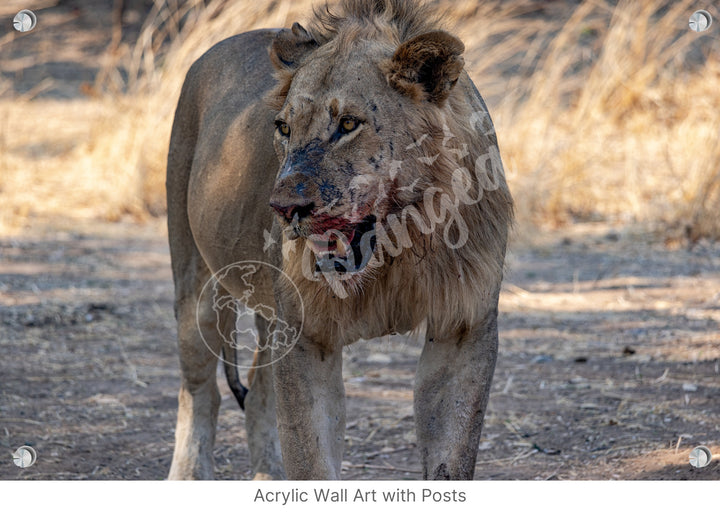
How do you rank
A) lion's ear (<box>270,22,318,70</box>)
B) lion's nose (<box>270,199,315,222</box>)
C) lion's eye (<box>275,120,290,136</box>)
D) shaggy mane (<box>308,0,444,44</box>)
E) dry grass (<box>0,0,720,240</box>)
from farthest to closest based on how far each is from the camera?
1. dry grass (<box>0,0,720,240</box>)
2. lion's ear (<box>270,22,318,70</box>)
3. shaggy mane (<box>308,0,444,44</box>)
4. lion's eye (<box>275,120,290,136</box>)
5. lion's nose (<box>270,199,315,222</box>)

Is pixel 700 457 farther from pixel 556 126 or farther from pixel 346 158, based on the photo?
pixel 556 126

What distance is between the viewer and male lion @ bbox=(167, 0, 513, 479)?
2.71m

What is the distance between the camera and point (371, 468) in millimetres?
4262

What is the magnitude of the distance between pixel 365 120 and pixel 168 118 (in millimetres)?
6494

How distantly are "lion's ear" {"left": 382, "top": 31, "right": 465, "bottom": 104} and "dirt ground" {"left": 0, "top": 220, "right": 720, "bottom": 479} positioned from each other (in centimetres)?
106

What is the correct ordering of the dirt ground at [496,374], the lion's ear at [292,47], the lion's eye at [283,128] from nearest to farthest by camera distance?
1. the lion's eye at [283,128]
2. the lion's ear at [292,47]
3. the dirt ground at [496,374]

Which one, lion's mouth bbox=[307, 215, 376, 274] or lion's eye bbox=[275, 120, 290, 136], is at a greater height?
lion's eye bbox=[275, 120, 290, 136]

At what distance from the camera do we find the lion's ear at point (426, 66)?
107 inches

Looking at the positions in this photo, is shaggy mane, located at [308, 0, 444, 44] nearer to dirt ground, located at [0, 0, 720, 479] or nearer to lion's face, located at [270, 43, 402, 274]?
lion's face, located at [270, 43, 402, 274]

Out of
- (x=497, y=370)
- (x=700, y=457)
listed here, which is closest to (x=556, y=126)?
(x=497, y=370)

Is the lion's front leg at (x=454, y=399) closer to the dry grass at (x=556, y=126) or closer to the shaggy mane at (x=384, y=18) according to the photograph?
the shaggy mane at (x=384, y=18)

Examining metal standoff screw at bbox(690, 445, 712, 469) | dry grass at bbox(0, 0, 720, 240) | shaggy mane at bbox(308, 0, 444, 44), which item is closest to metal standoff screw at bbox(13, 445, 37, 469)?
shaggy mane at bbox(308, 0, 444, 44)

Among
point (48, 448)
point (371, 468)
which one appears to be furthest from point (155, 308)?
point (371, 468)

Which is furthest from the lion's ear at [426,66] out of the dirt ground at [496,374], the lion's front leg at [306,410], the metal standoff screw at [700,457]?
the metal standoff screw at [700,457]
